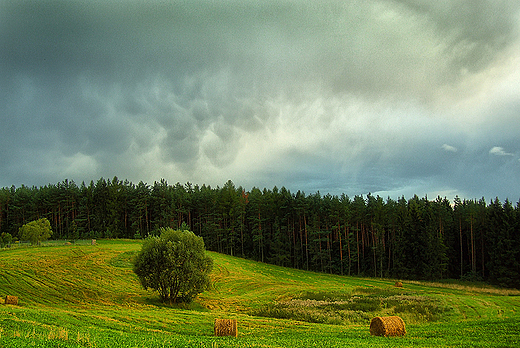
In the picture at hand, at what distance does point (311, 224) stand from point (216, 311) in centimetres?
5828

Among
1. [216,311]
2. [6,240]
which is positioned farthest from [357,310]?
[6,240]

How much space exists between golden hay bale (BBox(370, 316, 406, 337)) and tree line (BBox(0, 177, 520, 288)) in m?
64.4

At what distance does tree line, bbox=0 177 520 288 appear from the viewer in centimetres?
7644

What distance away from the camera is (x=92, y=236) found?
9569cm

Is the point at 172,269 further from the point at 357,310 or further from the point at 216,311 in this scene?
the point at 357,310

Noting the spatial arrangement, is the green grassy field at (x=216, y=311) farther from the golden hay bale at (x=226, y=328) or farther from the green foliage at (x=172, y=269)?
the green foliage at (x=172, y=269)

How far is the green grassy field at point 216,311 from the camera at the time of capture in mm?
15320

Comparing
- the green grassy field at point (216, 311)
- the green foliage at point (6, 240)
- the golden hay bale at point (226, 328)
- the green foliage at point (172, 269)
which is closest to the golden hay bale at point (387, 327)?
the green grassy field at point (216, 311)

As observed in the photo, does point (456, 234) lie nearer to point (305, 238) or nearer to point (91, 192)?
point (305, 238)

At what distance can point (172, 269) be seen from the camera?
3694 centimetres

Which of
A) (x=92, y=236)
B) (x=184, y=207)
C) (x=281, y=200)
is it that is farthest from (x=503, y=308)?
(x=92, y=236)

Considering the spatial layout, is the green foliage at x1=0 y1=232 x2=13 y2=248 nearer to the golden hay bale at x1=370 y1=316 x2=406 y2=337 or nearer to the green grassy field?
the green grassy field

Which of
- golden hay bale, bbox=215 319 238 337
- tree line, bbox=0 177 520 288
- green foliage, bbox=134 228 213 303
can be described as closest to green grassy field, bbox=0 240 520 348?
golden hay bale, bbox=215 319 238 337

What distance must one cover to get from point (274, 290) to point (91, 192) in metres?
83.3
